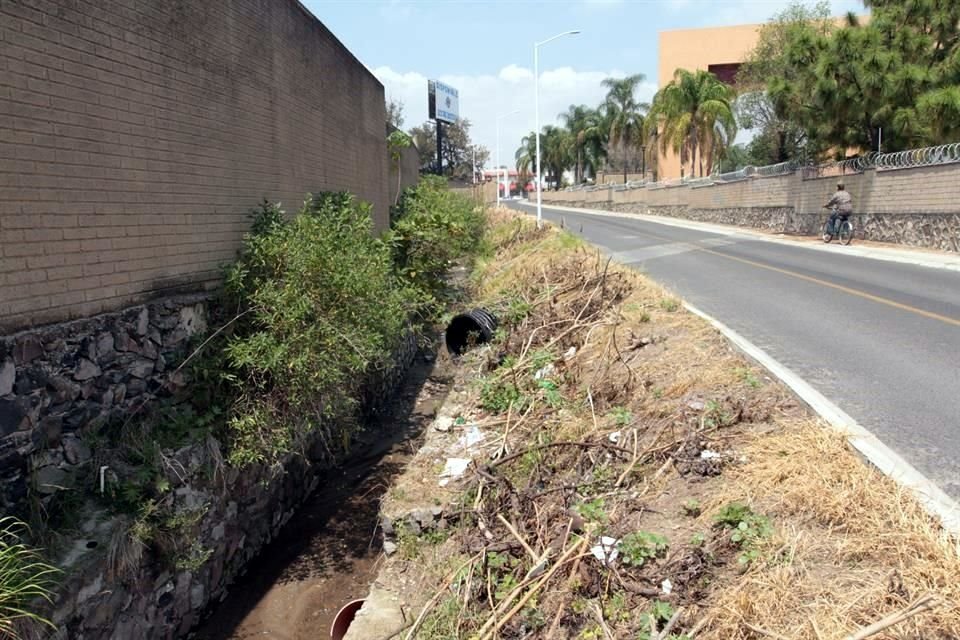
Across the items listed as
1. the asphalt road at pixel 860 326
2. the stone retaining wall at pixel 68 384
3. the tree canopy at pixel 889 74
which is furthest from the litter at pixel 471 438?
the tree canopy at pixel 889 74

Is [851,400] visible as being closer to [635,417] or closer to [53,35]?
[635,417]

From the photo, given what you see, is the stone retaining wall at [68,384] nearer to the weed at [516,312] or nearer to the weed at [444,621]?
the weed at [444,621]

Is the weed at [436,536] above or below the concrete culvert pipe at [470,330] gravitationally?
below

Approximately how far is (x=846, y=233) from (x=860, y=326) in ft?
47.2

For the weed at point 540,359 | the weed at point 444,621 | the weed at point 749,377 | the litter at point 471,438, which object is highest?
the weed at point 749,377

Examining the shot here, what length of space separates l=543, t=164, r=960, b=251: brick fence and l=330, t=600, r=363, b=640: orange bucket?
17.6 metres

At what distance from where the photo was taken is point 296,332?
696 centimetres

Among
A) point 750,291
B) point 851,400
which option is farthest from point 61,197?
point 750,291

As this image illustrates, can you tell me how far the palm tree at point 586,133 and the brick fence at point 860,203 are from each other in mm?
33286

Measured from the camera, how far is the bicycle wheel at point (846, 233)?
21.4m

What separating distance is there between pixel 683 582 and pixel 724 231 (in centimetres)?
2752

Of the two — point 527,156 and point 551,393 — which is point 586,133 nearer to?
point 527,156

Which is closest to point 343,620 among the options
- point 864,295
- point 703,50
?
point 864,295

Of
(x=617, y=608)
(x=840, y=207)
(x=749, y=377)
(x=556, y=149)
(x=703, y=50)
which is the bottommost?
(x=617, y=608)
